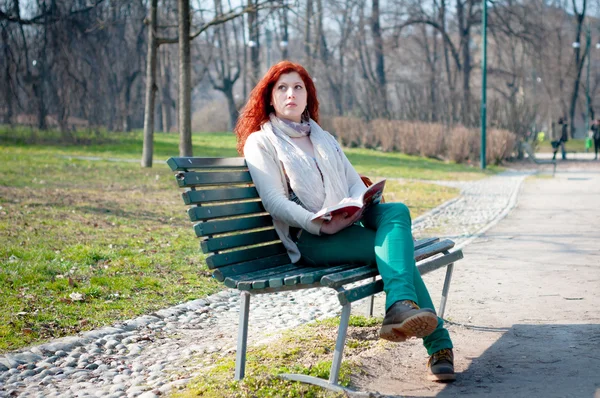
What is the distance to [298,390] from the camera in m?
3.54

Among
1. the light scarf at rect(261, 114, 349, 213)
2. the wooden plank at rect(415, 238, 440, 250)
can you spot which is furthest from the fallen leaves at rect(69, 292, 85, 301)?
the wooden plank at rect(415, 238, 440, 250)

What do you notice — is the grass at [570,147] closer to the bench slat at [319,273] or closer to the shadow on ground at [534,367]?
the shadow on ground at [534,367]

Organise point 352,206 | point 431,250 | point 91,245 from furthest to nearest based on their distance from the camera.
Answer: point 91,245, point 431,250, point 352,206

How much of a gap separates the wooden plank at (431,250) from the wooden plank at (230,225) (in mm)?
837

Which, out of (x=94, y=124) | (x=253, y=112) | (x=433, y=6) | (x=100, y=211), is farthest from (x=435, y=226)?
(x=433, y=6)

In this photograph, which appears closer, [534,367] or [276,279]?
[276,279]

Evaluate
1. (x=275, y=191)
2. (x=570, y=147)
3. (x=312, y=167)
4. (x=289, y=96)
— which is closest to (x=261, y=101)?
(x=289, y=96)

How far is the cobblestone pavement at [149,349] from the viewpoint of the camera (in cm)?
384

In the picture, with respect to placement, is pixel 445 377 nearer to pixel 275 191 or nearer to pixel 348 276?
pixel 348 276

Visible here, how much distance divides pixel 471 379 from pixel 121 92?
958 inches

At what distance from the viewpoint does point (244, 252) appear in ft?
13.9

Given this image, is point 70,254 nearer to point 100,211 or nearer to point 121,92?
point 100,211

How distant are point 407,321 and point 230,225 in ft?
3.76

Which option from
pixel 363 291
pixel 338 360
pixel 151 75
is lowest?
pixel 338 360
